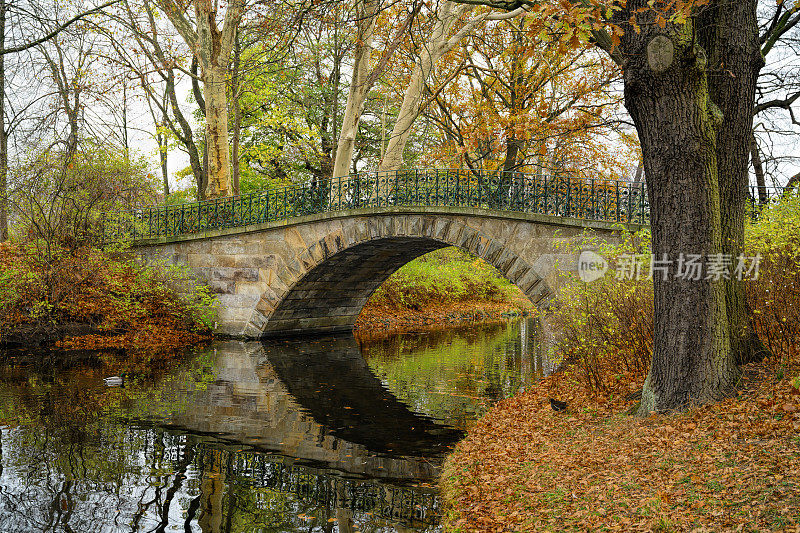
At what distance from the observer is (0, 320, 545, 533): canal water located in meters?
5.72

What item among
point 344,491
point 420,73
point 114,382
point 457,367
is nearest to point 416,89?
point 420,73

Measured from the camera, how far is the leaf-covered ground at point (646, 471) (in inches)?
164

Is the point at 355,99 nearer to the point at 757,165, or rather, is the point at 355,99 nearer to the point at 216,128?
the point at 216,128

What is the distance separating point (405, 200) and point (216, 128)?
6.43 metres

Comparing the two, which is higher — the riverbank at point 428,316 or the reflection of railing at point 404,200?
the reflection of railing at point 404,200

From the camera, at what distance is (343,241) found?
15945mm

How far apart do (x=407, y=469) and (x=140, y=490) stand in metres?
2.65

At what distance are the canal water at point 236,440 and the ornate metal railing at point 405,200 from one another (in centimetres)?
337

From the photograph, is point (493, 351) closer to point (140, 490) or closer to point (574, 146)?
point (574, 146)

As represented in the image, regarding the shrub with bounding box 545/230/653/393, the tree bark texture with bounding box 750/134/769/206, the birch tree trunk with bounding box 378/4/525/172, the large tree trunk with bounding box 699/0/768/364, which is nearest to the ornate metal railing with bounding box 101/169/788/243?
the birch tree trunk with bounding box 378/4/525/172

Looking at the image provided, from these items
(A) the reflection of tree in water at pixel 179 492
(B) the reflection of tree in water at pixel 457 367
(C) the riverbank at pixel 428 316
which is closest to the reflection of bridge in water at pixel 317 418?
(B) the reflection of tree in water at pixel 457 367

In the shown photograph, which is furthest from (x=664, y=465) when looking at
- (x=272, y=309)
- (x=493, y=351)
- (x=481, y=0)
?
(x=272, y=309)

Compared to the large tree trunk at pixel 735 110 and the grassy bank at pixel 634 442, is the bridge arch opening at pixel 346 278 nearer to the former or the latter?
the grassy bank at pixel 634 442

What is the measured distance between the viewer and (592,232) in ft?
37.1
